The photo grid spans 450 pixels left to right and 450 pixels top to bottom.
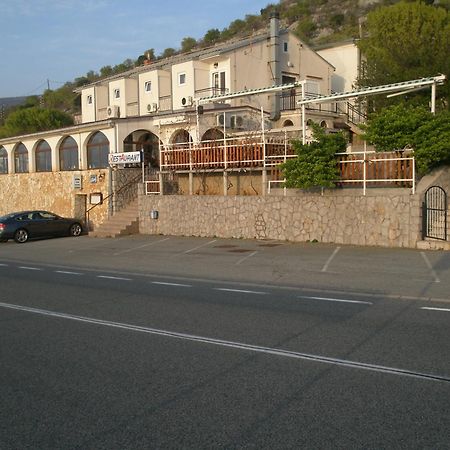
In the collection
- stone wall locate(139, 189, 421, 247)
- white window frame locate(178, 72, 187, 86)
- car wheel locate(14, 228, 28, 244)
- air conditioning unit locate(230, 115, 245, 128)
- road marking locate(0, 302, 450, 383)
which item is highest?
white window frame locate(178, 72, 187, 86)

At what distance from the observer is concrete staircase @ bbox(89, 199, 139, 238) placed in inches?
987

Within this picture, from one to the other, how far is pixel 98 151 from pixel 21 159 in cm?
911

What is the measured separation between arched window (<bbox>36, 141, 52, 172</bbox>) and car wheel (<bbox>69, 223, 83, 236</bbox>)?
8.02 metres

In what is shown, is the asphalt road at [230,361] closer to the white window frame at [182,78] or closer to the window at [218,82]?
the window at [218,82]

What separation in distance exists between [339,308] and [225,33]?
104m

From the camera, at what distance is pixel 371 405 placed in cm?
496

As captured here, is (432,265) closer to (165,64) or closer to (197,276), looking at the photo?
(197,276)

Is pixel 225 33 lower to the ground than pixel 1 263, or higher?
higher

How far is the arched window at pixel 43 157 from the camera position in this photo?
35.1 m

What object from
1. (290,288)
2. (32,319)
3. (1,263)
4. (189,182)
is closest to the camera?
(32,319)

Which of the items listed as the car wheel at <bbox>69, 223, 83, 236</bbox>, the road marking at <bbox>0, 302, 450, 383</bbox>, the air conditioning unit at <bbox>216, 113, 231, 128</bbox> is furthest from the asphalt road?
the air conditioning unit at <bbox>216, 113, 231, 128</bbox>

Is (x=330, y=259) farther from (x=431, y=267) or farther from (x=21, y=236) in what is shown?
(x=21, y=236)

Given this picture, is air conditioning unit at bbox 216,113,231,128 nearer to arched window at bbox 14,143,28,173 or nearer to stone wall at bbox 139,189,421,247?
stone wall at bbox 139,189,421,247

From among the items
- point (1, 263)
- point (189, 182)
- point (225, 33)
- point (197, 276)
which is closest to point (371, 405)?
point (197, 276)
